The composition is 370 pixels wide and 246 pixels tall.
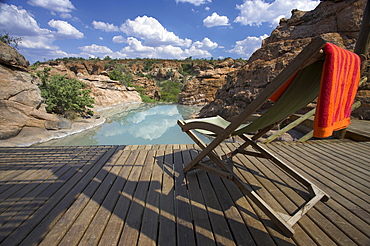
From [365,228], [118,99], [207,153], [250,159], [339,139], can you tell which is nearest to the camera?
[365,228]

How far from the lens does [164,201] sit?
4.48ft

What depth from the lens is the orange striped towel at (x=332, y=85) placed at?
2.73ft

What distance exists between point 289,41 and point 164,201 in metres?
7.48

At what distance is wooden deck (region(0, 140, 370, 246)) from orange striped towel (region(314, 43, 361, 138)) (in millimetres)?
690

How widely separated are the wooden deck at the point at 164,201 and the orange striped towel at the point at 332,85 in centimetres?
69

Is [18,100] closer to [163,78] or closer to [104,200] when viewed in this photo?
[104,200]

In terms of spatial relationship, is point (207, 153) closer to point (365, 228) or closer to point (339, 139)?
point (365, 228)

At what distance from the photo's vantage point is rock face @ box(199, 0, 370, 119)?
561 cm

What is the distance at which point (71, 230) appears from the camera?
1.09 m

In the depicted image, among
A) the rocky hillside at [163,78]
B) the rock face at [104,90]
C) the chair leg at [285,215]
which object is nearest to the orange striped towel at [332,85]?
the chair leg at [285,215]

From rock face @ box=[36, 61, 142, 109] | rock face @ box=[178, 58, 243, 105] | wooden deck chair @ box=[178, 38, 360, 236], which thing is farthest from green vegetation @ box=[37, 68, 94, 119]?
rock face @ box=[178, 58, 243, 105]

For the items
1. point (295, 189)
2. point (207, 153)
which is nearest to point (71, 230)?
point (207, 153)

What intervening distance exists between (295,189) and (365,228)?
0.46 metres

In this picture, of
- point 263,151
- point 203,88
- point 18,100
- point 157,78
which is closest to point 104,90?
point 18,100
